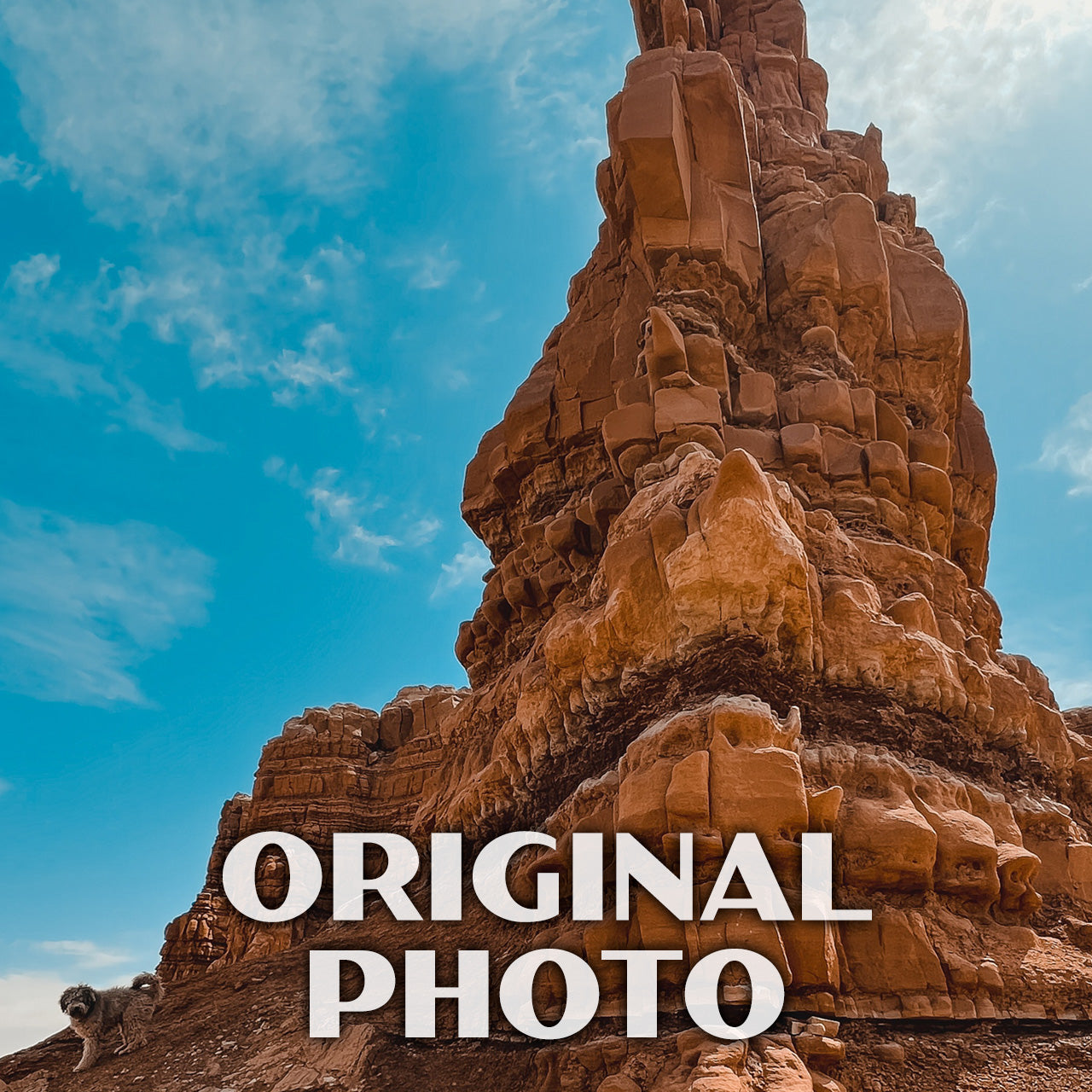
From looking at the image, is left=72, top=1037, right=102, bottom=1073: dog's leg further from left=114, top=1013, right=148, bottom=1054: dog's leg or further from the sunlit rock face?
the sunlit rock face

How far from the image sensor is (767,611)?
10023 mm

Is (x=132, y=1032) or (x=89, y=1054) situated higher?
(x=132, y=1032)

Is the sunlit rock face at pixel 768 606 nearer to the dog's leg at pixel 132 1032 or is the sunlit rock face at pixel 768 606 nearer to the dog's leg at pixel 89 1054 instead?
the dog's leg at pixel 132 1032

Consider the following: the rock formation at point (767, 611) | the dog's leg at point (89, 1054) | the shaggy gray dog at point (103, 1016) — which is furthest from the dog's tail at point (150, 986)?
the rock formation at point (767, 611)

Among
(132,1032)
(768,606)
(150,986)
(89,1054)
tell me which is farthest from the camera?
(150,986)

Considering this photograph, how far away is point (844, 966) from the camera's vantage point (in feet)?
26.4

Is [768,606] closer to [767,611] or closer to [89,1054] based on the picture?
[767,611]

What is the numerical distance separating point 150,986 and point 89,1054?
48.1 inches

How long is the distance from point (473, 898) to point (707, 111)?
12.7 metres

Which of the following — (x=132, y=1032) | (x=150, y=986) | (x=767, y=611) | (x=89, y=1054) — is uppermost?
(x=767, y=611)

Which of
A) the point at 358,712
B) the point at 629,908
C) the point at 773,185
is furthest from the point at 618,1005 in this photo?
the point at 358,712

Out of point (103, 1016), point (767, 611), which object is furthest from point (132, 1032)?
point (767, 611)

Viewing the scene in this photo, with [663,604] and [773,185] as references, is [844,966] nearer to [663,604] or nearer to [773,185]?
[663,604]

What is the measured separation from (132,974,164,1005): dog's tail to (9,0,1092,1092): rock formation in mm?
4536
